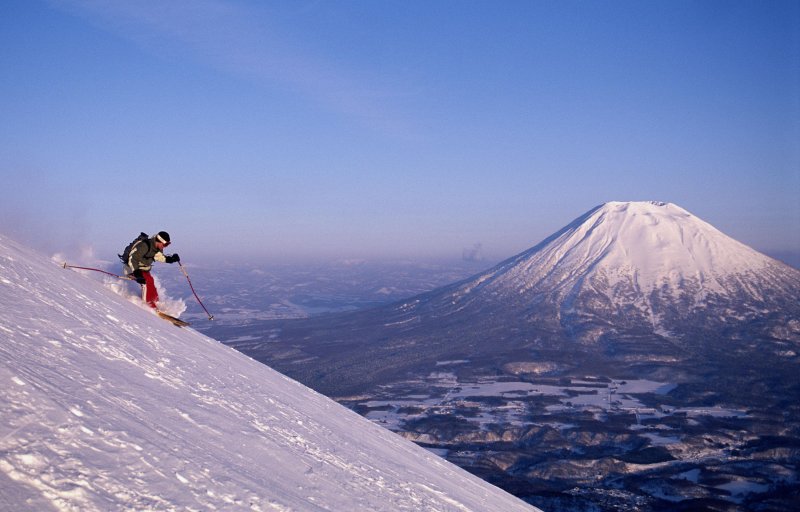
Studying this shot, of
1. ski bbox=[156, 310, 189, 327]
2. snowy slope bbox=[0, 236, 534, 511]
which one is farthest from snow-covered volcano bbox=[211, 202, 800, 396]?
snowy slope bbox=[0, 236, 534, 511]

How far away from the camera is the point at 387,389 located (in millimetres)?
96188

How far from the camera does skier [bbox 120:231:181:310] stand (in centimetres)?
1263

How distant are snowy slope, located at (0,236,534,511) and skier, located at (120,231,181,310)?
1213 millimetres

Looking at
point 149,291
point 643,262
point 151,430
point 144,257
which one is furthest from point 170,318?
point 643,262

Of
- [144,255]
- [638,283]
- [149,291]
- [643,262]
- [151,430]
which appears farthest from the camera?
[643,262]

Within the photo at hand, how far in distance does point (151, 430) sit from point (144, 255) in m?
8.04

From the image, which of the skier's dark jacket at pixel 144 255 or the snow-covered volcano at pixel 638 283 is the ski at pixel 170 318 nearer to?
the skier's dark jacket at pixel 144 255

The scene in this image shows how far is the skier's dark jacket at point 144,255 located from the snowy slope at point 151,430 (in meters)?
1.21

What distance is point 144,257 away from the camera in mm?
12672

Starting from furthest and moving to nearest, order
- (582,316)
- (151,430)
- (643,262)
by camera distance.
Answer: (643,262)
(582,316)
(151,430)

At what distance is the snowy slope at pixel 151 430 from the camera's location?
14.4 ft

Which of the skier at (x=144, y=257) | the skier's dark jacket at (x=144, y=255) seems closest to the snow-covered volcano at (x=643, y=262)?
the skier at (x=144, y=257)

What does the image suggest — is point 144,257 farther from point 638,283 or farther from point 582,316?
point 638,283

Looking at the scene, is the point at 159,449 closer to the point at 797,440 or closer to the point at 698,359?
the point at 797,440
